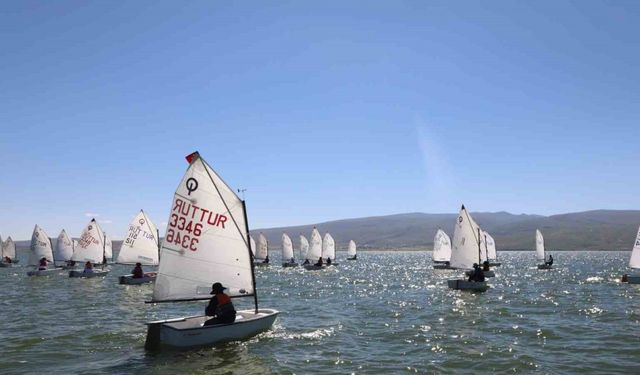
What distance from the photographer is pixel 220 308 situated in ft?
75.5

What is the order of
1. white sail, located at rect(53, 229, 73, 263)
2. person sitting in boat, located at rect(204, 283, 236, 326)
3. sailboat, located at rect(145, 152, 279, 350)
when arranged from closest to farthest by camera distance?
person sitting in boat, located at rect(204, 283, 236, 326) < sailboat, located at rect(145, 152, 279, 350) < white sail, located at rect(53, 229, 73, 263)

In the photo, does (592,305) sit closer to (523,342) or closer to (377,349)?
(523,342)

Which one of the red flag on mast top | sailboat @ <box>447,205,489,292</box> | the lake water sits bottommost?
the lake water

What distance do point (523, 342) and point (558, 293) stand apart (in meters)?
26.0

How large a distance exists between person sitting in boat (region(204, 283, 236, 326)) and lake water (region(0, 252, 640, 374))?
3.96 feet

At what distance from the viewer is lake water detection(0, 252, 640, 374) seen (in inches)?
779

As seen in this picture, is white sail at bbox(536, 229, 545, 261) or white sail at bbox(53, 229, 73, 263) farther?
white sail at bbox(536, 229, 545, 261)

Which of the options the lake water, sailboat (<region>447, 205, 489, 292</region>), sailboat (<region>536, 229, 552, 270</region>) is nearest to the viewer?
the lake water

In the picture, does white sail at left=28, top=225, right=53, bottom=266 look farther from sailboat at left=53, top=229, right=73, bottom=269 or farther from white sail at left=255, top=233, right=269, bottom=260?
white sail at left=255, top=233, right=269, bottom=260

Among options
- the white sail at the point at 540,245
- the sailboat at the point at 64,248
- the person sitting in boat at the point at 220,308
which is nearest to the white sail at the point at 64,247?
the sailboat at the point at 64,248

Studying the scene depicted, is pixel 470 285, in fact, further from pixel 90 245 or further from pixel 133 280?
pixel 90 245

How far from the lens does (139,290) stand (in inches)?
1908

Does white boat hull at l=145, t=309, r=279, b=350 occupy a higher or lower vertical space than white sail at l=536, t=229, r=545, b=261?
lower

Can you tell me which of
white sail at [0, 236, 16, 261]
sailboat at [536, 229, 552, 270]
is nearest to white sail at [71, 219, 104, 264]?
white sail at [0, 236, 16, 261]
